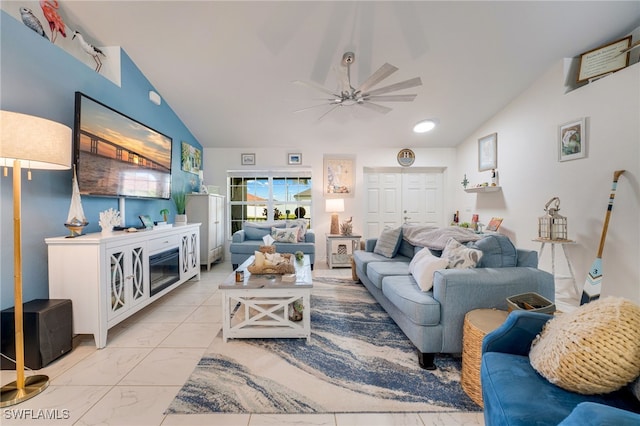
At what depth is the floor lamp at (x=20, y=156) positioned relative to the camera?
58.0 inches

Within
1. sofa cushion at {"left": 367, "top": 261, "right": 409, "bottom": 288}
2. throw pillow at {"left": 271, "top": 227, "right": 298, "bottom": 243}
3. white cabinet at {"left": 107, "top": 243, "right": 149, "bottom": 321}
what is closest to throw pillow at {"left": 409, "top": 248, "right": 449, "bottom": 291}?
sofa cushion at {"left": 367, "top": 261, "right": 409, "bottom": 288}

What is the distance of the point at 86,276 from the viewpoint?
6.60ft

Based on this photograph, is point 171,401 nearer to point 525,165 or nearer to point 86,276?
point 86,276

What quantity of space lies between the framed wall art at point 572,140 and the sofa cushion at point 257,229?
13.7 feet

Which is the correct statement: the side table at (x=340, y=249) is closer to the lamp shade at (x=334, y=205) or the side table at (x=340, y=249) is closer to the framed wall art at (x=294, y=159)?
the lamp shade at (x=334, y=205)

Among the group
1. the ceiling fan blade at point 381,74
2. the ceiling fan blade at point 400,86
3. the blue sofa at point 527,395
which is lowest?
the blue sofa at point 527,395

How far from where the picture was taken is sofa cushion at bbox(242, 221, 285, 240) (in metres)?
4.80

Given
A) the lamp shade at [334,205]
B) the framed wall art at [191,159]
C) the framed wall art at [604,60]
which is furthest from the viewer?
the lamp shade at [334,205]

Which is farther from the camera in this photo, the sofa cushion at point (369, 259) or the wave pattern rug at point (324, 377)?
the sofa cushion at point (369, 259)

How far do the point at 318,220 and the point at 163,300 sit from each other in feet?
10.1

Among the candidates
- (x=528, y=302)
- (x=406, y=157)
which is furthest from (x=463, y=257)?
(x=406, y=157)

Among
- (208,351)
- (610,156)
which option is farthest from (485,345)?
(610,156)

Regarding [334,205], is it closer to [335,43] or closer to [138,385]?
[335,43]

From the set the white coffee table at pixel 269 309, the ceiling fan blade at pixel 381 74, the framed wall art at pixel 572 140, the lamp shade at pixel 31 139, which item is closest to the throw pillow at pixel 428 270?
the white coffee table at pixel 269 309
